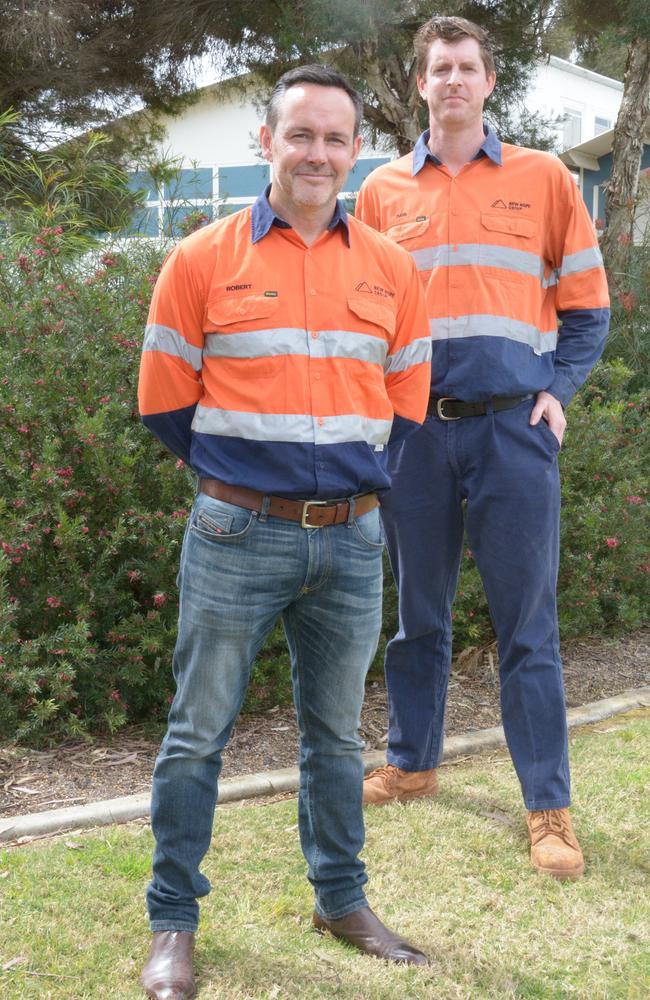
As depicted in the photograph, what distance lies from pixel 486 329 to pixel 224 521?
53.8 inches

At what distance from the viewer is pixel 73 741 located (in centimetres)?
489

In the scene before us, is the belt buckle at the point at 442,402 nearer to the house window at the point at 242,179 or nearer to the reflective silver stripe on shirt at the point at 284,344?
the reflective silver stripe on shirt at the point at 284,344

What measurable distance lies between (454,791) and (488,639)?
2.17 meters

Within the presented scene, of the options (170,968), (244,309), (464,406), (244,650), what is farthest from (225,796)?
(244,309)

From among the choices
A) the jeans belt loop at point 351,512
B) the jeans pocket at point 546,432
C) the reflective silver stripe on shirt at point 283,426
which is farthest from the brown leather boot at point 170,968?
the jeans pocket at point 546,432

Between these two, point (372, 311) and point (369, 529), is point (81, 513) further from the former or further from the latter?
point (372, 311)

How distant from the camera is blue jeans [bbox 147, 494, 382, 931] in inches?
115

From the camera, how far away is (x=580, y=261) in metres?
3.89

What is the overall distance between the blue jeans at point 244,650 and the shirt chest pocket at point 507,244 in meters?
1.22

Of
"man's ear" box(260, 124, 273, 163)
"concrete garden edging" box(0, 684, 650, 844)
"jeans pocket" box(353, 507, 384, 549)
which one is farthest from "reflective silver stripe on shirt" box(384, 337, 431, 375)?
"concrete garden edging" box(0, 684, 650, 844)

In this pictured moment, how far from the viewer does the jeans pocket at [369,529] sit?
9.90ft

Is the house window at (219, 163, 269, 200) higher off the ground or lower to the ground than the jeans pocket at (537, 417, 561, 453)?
higher

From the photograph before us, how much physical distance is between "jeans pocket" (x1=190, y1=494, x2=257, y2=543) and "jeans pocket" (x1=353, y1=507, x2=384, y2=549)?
29cm

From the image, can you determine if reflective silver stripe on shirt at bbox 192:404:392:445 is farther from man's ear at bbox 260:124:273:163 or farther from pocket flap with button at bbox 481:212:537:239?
pocket flap with button at bbox 481:212:537:239
